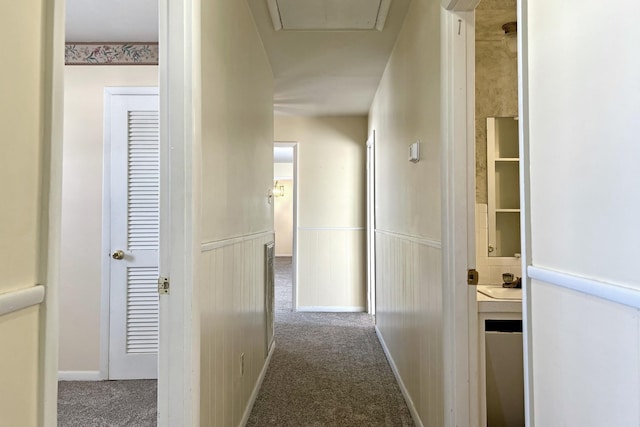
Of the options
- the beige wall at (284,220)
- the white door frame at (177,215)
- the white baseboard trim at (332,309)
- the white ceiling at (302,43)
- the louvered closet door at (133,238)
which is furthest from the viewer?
the beige wall at (284,220)

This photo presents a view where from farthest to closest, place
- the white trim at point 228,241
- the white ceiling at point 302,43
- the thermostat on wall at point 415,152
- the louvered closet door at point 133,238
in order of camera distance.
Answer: the louvered closet door at point 133,238
the white ceiling at point 302,43
the thermostat on wall at point 415,152
the white trim at point 228,241

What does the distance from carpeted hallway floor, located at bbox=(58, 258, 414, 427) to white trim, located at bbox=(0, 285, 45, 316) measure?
1.87 m

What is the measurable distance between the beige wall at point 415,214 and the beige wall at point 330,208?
4.64 feet

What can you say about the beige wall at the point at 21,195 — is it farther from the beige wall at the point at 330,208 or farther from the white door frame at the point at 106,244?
the beige wall at the point at 330,208

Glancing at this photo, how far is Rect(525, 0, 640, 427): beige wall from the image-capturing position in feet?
2.12

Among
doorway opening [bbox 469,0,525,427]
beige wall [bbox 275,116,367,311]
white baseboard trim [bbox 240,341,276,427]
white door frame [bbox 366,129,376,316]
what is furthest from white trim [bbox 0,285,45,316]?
beige wall [bbox 275,116,367,311]

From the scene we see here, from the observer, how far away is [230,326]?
1906mm

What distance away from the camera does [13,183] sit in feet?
2.09

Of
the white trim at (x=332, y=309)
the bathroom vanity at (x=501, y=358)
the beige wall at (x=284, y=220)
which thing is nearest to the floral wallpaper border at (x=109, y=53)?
the bathroom vanity at (x=501, y=358)

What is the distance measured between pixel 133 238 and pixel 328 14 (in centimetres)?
201

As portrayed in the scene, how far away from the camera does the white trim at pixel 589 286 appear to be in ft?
2.08

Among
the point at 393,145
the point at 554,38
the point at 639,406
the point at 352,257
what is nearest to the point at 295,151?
the point at 352,257

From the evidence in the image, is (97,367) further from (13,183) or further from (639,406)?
(639,406)

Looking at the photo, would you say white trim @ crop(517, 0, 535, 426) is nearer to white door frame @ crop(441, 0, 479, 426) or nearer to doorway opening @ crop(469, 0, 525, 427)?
white door frame @ crop(441, 0, 479, 426)
